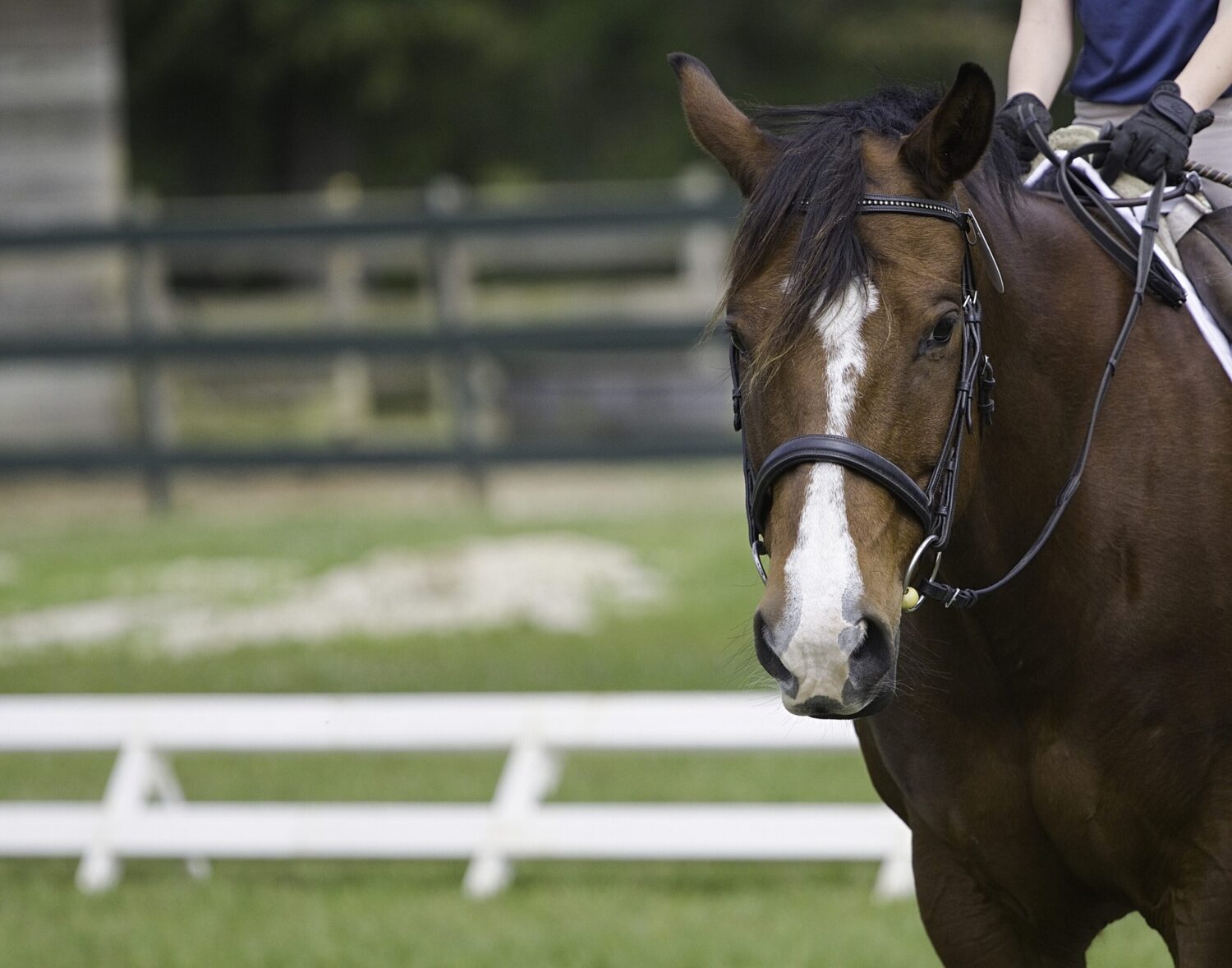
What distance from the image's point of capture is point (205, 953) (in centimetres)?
486

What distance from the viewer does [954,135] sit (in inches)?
98.3

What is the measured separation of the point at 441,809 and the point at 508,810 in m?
0.35

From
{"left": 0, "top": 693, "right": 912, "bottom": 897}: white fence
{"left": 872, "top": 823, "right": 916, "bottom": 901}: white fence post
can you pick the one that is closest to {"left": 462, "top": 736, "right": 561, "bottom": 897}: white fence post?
{"left": 0, "top": 693, "right": 912, "bottom": 897}: white fence

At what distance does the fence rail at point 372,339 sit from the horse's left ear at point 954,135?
9.78 metres

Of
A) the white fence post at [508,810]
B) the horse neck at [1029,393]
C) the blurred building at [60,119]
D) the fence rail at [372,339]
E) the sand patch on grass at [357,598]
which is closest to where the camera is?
the horse neck at [1029,393]

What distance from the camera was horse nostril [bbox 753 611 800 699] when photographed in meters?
2.24

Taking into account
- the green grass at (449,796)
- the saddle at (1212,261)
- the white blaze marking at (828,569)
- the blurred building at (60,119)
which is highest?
the saddle at (1212,261)

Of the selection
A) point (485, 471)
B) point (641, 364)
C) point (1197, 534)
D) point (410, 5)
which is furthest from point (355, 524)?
point (410, 5)

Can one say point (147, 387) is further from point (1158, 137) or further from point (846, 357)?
point (846, 357)

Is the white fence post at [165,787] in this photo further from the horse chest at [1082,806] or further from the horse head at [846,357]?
the horse head at [846,357]

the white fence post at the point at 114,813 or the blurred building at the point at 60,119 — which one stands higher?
the blurred building at the point at 60,119

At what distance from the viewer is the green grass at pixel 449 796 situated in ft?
15.9

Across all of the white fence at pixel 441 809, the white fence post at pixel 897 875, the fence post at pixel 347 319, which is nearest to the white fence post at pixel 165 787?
the white fence at pixel 441 809

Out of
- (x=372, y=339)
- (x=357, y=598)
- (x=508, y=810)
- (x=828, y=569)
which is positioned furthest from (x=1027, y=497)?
(x=372, y=339)
